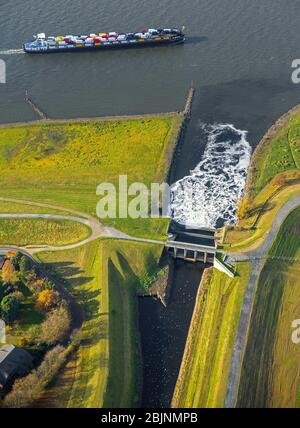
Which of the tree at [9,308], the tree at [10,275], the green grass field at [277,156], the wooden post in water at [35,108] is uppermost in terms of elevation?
the wooden post in water at [35,108]

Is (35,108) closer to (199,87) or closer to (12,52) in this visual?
(12,52)

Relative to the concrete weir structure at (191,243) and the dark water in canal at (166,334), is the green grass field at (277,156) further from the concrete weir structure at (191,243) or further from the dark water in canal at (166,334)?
the dark water in canal at (166,334)

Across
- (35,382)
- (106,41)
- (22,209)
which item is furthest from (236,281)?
(106,41)

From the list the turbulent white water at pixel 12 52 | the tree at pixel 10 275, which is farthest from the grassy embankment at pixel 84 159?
the turbulent white water at pixel 12 52

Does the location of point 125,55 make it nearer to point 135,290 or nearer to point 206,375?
point 135,290

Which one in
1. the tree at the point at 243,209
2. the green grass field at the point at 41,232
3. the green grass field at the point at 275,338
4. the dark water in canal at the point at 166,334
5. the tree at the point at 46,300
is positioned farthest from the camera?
the tree at the point at 243,209

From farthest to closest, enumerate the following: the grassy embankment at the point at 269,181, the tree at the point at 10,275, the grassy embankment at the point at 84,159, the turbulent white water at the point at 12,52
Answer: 1. the turbulent white water at the point at 12,52
2. the grassy embankment at the point at 84,159
3. the grassy embankment at the point at 269,181
4. the tree at the point at 10,275

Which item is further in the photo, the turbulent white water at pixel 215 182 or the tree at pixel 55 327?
the turbulent white water at pixel 215 182
